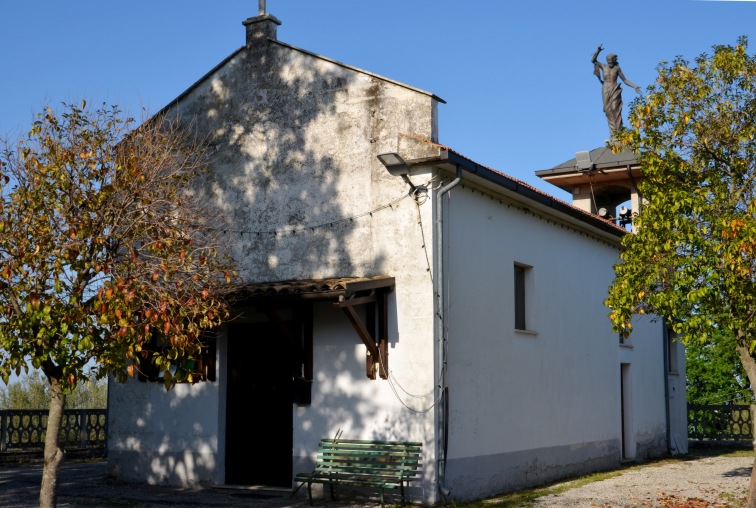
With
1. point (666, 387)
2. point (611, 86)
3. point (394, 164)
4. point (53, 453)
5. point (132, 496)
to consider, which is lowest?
point (132, 496)

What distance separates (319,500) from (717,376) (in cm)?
2621

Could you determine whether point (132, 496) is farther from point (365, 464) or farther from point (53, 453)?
point (53, 453)

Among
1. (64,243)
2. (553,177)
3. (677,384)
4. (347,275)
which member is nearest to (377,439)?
(347,275)

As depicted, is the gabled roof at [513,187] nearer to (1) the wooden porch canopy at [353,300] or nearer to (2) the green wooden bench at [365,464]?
(1) the wooden porch canopy at [353,300]

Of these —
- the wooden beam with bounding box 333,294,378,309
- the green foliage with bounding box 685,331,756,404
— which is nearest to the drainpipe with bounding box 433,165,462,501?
the wooden beam with bounding box 333,294,378,309

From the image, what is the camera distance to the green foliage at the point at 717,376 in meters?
35.1

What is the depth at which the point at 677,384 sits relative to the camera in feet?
79.8

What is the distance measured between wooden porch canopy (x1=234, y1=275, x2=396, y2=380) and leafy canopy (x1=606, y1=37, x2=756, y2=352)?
3.29 meters

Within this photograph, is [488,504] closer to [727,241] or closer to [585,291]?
[727,241]

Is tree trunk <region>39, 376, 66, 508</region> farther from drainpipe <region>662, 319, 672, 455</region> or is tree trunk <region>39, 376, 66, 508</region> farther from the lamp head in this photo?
drainpipe <region>662, 319, 672, 455</region>

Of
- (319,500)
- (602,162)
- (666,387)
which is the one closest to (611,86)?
(602,162)

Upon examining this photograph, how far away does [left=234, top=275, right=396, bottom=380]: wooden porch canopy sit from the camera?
1284cm

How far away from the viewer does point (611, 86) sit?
81.4ft

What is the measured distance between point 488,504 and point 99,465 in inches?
411
